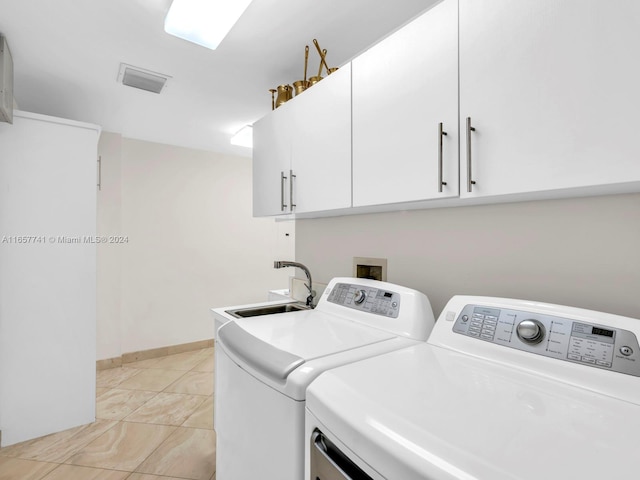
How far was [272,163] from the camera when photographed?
1.98 metres

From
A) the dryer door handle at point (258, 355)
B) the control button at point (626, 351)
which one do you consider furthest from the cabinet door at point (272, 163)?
the control button at point (626, 351)

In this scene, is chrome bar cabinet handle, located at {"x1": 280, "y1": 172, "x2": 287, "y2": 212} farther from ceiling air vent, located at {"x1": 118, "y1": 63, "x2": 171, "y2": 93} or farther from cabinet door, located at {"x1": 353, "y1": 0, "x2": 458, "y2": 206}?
ceiling air vent, located at {"x1": 118, "y1": 63, "x2": 171, "y2": 93}

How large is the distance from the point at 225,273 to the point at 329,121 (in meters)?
3.02

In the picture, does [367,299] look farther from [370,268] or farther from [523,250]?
[523,250]

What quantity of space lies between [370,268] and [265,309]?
72 cm

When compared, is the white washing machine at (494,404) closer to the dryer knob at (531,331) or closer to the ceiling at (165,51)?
the dryer knob at (531,331)

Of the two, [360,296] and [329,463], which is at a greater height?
[360,296]

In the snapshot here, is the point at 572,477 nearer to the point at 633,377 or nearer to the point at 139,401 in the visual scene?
the point at 633,377

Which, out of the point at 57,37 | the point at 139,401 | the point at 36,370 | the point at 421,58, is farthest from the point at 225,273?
the point at 421,58

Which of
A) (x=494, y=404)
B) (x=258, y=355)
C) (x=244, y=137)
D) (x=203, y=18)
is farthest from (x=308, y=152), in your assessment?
(x=244, y=137)

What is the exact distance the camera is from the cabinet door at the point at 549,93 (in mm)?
697

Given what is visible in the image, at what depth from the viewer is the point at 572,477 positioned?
0.47 meters

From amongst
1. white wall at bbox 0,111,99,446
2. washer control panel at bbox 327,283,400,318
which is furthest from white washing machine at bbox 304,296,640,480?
white wall at bbox 0,111,99,446

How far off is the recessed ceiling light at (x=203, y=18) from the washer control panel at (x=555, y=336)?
61.1 inches
